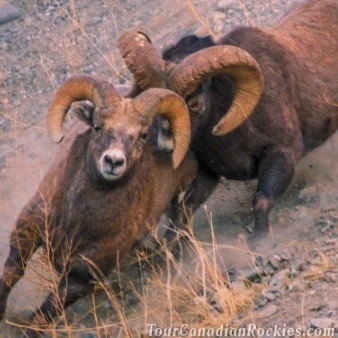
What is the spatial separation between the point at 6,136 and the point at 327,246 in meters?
5.71

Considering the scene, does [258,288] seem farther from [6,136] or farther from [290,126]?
[6,136]

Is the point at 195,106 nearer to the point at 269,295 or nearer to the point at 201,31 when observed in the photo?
the point at 269,295

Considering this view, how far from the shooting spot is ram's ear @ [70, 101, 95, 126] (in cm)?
1025

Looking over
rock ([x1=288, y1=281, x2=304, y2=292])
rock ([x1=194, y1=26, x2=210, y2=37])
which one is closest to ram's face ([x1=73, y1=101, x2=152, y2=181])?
rock ([x1=288, y1=281, x2=304, y2=292])

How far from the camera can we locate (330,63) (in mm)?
12375

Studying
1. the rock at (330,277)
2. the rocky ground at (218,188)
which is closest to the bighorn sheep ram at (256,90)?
the rocky ground at (218,188)

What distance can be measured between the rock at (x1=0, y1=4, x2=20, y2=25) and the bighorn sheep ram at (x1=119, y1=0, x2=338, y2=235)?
610 centimetres

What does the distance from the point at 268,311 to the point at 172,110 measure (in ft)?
7.18

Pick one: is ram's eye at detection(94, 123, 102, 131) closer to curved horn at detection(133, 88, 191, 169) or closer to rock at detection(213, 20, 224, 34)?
curved horn at detection(133, 88, 191, 169)

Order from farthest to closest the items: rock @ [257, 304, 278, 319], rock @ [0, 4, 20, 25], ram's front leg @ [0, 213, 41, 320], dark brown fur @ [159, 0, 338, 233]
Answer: rock @ [0, 4, 20, 25], dark brown fur @ [159, 0, 338, 233], ram's front leg @ [0, 213, 41, 320], rock @ [257, 304, 278, 319]

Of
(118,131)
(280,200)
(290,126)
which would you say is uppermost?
(118,131)

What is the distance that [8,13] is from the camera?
17469mm

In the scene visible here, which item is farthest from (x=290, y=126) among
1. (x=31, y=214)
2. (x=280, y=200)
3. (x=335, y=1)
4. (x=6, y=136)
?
(x=6, y=136)

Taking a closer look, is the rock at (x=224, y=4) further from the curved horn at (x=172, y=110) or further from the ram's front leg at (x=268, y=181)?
the curved horn at (x=172, y=110)
